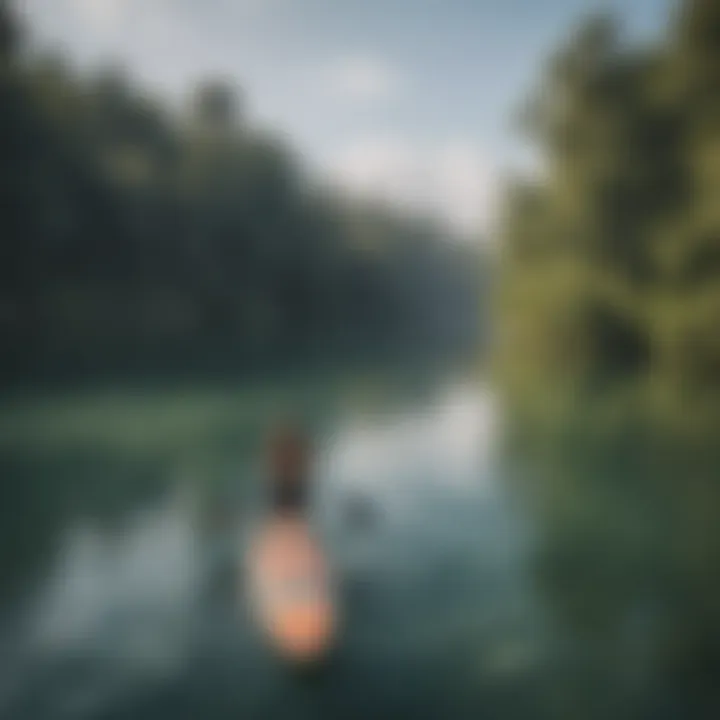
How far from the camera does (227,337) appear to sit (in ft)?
9.43

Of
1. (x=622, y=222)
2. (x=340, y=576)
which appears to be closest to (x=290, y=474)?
(x=340, y=576)

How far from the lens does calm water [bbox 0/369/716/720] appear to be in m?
1.78

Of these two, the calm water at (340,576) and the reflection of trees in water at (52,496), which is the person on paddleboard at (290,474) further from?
the reflection of trees in water at (52,496)

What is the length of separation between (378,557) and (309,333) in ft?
3.56

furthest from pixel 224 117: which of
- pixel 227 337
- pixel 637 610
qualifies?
pixel 637 610

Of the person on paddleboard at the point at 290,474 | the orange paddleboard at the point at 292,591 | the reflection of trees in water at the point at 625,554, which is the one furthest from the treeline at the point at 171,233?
the orange paddleboard at the point at 292,591

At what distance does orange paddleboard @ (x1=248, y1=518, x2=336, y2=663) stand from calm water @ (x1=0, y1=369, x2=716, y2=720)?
0.15ft

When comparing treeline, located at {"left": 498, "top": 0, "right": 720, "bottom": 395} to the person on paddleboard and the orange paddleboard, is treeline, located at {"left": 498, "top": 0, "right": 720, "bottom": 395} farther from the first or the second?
the orange paddleboard

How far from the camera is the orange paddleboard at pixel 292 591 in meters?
1.83

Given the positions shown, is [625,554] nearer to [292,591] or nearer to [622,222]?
[292,591]

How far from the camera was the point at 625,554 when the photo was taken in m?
2.34

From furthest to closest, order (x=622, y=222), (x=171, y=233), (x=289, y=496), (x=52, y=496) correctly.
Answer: (x=622, y=222), (x=52, y=496), (x=171, y=233), (x=289, y=496)

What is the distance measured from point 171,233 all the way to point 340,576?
1245mm

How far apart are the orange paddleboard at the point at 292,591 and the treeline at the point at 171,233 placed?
0.95m
